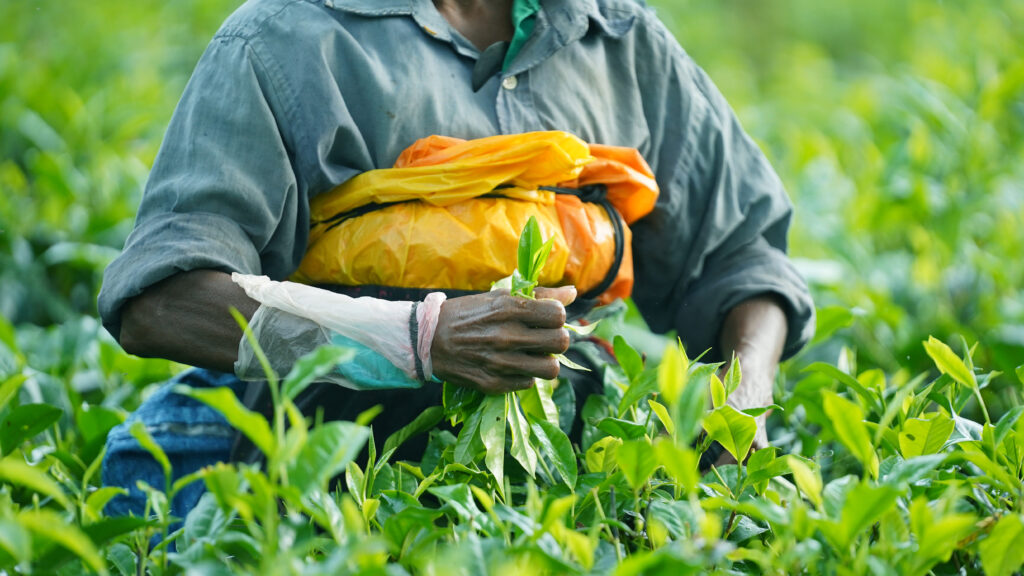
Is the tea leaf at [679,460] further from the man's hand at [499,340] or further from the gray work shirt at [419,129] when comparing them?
the gray work shirt at [419,129]

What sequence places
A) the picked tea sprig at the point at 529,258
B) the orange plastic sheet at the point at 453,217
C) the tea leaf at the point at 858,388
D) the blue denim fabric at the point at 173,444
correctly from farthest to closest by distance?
the blue denim fabric at the point at 173,444
the orange plastic sheet at the point at 453,217
the tea leaf at the point at 858,388
the picked tea sprig at the point at 529,258

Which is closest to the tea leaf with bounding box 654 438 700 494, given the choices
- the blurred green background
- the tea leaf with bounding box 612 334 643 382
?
the tea leaf with bounding box 612 334 643 382

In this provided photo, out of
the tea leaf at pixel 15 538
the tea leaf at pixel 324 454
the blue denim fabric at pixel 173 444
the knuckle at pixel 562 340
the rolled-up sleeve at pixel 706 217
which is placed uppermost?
the tea leaf at pixel 324 454

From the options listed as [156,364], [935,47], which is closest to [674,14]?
[935,47]

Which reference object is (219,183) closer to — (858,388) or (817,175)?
(858,388)

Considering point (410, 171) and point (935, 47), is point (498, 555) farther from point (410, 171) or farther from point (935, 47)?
point (935, 47)

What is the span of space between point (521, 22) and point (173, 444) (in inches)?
32.8

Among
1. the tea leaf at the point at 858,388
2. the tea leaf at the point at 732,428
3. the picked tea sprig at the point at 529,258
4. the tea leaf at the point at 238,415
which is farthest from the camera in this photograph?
the tea leaf at the point at 858,388

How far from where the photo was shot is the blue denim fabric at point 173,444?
168cm

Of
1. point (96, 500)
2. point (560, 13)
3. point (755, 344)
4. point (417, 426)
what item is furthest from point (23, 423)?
point (755, 344)

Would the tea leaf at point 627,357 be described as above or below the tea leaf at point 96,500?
below

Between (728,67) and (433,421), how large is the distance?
447cm

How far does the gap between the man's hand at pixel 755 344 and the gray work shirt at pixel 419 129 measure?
1.1 inches

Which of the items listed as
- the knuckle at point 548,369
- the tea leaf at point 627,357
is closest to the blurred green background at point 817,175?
the tea leaf at point 627,357
